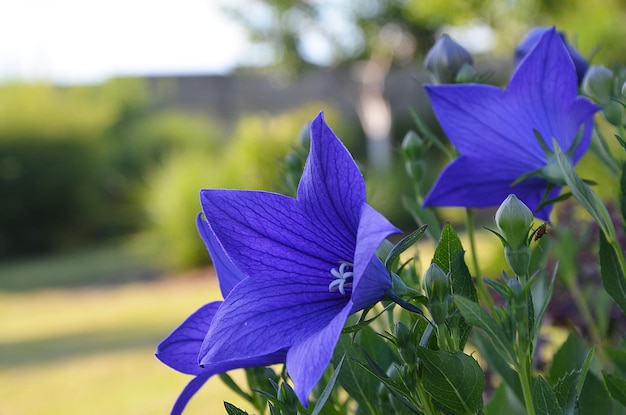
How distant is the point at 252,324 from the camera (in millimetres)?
623

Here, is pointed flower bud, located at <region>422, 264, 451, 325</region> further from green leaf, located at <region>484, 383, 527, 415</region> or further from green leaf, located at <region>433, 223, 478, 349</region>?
green leaf, located at <region>484, 383, 527, 415</region>

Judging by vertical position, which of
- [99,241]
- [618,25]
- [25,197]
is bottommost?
[99,241]

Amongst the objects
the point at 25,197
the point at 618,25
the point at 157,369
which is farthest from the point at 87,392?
the point at 25,197

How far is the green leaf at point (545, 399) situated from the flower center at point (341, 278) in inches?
6.2

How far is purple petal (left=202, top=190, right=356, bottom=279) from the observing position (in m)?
0.64

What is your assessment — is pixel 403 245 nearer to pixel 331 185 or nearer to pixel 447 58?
pixel 331 185

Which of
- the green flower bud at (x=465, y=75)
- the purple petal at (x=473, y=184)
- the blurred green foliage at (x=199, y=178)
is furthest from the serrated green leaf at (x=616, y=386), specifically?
the blurred green foliage at (x=199, y=178)

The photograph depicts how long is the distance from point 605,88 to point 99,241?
45.1 feet

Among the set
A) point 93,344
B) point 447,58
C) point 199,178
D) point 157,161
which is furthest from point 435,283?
point 157,161

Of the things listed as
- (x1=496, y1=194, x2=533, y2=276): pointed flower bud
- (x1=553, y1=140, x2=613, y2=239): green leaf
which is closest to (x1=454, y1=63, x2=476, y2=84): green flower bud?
(x1=553, y1=140, x2=613, y2=239): green leaf

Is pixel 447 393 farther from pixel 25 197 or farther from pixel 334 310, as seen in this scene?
pixel 25 197

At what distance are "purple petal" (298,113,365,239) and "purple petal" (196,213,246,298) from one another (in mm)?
105

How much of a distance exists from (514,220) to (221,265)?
0.91ft

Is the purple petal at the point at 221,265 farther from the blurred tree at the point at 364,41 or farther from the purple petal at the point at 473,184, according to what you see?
the blurred tree at the point at 364,41
